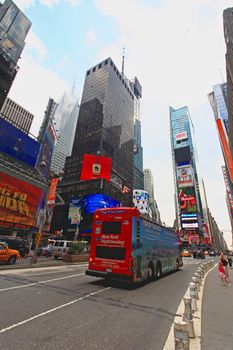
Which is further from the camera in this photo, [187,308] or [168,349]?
[187,308]

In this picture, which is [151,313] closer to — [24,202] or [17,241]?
[17,241]

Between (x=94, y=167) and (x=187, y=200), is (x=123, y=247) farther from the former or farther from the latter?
(x=187, y=200)

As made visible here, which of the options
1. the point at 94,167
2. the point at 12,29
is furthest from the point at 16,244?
the point at 12,29

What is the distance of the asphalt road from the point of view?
4.14 m

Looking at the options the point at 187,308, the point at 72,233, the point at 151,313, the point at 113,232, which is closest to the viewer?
the point at 187,308

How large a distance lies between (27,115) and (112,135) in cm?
6607

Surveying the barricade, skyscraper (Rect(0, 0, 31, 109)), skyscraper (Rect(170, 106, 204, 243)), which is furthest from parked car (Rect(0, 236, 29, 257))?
skyscraper (Rect(170, 106, 204, 243))

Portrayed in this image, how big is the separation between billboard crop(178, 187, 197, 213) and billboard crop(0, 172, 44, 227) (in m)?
104

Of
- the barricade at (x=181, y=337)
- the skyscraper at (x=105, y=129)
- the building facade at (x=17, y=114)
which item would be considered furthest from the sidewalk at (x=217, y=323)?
the building facade at (x=17, y=114)

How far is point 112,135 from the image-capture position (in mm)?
111750

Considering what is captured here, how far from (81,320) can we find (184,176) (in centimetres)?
14483

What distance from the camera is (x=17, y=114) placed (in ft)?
440

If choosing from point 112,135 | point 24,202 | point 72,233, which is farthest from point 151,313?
point 112,135

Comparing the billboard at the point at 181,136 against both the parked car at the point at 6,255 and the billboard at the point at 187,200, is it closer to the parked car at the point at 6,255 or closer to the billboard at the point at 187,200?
the billboard at the point at 187,200
